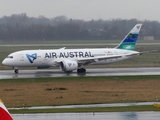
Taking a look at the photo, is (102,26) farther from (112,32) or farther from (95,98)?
(95,98)

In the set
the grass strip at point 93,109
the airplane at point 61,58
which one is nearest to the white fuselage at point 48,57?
the airplane at point 61,58

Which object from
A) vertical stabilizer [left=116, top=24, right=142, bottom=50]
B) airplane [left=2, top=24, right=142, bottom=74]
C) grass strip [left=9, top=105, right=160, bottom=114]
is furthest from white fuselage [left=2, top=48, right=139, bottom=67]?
grass strip [left=9, top=105, right=160, bottom=114]

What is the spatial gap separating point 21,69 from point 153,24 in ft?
377

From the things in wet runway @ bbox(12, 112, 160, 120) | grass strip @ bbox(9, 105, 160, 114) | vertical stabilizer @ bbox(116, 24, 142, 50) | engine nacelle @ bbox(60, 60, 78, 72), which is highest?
vertical stabilizer @ bbox(116, 24, 142, 50)

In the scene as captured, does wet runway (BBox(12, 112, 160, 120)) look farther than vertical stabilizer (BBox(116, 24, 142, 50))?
No

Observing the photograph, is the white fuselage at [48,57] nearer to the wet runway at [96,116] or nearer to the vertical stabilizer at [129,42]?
the vertical stabilizer at [129,42]

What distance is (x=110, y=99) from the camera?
3169 cm

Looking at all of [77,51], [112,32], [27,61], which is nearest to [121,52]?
[77,51]

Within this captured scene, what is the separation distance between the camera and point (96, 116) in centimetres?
2336

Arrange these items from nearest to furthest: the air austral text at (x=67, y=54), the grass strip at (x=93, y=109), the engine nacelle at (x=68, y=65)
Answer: the grass strip at (x=93, y=109)
the engine nacelle at (x=68, y=65)
the air austral text at (x=67, y=54)

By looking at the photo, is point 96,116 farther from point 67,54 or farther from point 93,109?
point 67,54

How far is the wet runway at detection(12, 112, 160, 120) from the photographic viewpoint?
74.6 feet

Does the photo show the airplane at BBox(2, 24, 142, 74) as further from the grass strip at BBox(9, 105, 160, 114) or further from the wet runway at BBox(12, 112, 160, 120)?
the wet runway at BBox(12, 112, 160, 120)

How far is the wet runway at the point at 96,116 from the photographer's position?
2273 cm
